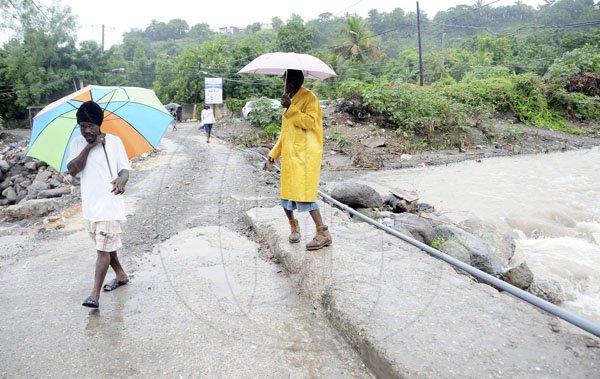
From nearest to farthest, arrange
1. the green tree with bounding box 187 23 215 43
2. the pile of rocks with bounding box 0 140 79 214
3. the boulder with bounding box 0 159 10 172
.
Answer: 1. the pile of rocks with bounding box 0 140 79 214
2. the boulder with bounding box 0 159 10 172
3. the green tree with bounding box 187 23 215 43

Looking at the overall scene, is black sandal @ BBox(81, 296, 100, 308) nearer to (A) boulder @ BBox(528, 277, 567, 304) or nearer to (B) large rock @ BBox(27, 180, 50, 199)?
(A) boulder @ BBox(528, 277, 567, 304)

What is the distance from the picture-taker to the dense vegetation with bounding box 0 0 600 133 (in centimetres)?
1901

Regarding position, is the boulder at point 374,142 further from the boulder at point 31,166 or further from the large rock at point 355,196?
the boulder at point 31,166

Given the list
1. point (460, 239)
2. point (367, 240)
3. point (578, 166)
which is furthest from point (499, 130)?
point (367, 240)

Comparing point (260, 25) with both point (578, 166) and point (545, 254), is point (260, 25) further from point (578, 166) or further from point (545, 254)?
point (545, 254)

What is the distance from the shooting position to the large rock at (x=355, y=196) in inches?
277

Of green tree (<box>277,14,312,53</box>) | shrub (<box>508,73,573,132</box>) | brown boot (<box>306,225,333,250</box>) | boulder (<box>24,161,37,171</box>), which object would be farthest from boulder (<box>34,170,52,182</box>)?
green tree (<box>277,14,312,53</box>)

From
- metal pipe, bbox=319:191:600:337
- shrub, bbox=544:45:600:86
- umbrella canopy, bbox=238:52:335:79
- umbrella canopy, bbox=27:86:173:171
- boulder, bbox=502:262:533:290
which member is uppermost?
shrub, bbox=544:45:600:86

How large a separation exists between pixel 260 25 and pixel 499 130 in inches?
3402

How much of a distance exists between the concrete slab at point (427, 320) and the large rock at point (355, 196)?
262cm

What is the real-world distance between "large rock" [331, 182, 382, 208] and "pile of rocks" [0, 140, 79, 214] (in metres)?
7.27

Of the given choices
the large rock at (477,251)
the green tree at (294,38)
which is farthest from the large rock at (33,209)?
the green tree at (294,38)

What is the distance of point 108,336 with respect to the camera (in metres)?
3.17

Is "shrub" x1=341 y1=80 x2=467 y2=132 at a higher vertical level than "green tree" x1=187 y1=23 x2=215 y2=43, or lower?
lower
